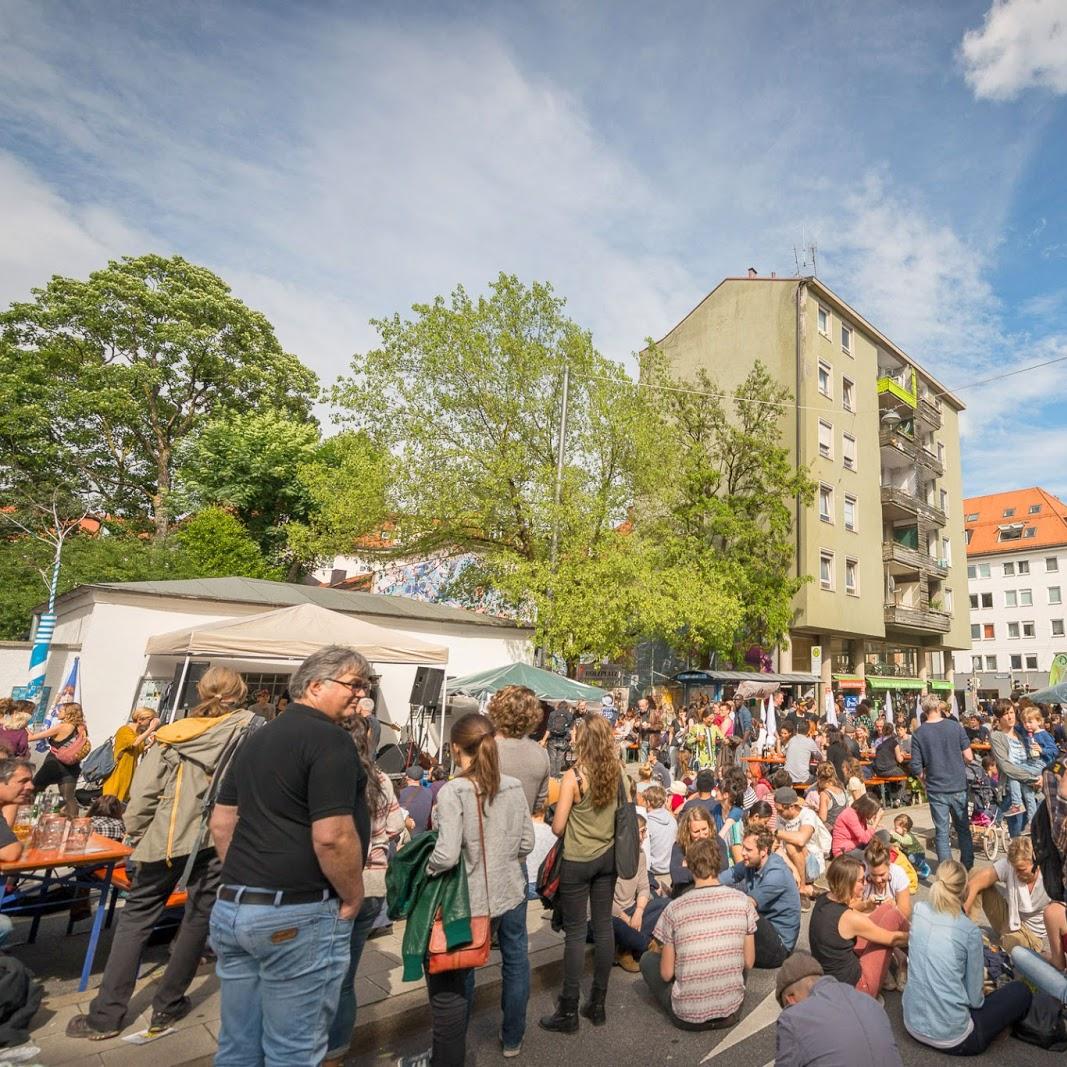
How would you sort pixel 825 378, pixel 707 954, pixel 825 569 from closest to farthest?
pixel 707 954 < pixel 825 569 < pixel 825 378

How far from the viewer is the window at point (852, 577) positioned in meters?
29.2

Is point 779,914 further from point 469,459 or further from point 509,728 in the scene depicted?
point 469,459

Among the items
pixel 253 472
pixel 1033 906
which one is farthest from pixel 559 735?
pixel 253 472

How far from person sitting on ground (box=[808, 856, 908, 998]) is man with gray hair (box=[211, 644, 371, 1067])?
326 centimetres

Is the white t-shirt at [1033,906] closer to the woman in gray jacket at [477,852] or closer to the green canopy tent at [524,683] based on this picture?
the woman in gray jacket at [477,852]

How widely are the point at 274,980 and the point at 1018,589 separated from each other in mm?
65644

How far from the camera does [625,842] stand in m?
4.21

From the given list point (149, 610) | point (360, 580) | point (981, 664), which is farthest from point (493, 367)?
point (981, 664)

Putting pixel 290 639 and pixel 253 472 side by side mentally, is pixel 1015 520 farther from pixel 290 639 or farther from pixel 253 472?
pixel 290 639

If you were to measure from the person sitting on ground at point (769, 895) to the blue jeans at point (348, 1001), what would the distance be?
2.91m

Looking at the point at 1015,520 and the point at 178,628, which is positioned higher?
the point at 1015,520

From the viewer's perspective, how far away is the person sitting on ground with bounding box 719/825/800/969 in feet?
17.1

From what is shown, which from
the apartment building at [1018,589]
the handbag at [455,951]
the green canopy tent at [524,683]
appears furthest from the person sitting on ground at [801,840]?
the apartment building at [1018,589]

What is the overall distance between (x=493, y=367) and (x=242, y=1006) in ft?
65.4
